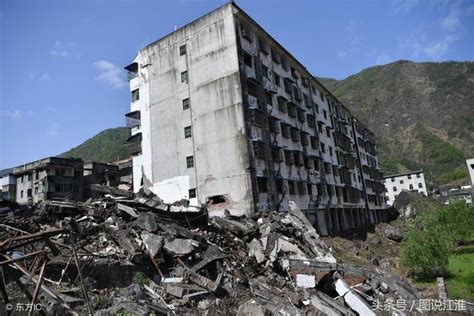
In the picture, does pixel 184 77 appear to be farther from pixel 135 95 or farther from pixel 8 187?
pixel 8 187

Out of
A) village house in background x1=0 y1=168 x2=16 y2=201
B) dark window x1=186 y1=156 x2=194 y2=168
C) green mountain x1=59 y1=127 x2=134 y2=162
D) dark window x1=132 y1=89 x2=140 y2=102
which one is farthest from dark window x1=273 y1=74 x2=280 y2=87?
green mountain x1=59 y1=127 x2=134 y2=162

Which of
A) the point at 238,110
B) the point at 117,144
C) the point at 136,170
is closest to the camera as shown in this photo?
the point at 238,110

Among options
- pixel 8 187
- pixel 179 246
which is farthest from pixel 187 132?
pixel 8 187

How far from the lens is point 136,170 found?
30016mm

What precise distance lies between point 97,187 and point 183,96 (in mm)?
12390

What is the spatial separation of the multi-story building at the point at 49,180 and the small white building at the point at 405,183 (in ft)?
235

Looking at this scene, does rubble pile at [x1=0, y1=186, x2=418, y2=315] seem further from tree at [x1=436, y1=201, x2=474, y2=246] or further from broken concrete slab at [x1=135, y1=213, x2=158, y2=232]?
tree at [x1=436, y1=201, x2=474, y2=246]

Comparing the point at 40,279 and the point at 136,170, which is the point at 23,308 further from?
the point at 136,170

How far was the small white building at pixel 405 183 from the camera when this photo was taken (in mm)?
80750

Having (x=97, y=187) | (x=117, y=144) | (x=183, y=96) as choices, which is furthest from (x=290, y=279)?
(x=117, y=144)

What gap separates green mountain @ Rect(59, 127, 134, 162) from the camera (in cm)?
7403

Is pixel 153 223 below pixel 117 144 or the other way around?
below

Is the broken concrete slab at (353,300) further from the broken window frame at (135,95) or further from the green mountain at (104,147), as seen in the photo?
the green mountain at (104,147)

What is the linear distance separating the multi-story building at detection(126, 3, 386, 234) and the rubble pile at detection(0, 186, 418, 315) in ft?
25.8
